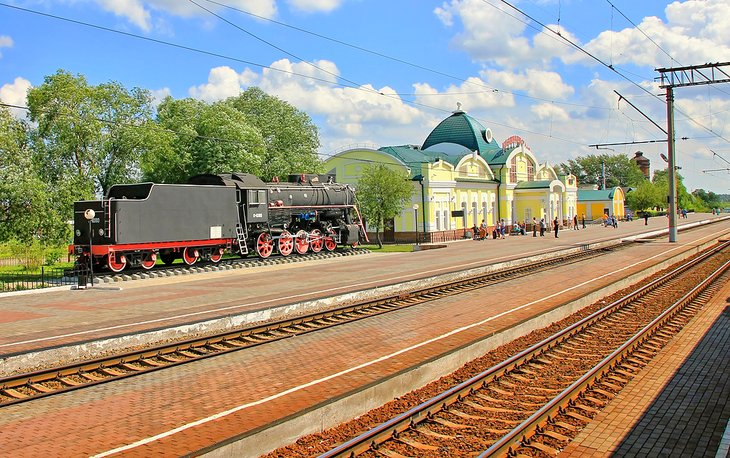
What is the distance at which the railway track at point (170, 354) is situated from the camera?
952 cm

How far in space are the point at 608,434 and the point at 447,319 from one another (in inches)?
285

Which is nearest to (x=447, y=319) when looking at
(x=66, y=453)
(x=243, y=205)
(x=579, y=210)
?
(x=66, y=453)

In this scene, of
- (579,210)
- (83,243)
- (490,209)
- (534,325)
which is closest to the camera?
(534,325)

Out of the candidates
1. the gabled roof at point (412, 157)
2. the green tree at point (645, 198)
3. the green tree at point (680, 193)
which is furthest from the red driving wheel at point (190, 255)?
the green tree at point (680, 193)

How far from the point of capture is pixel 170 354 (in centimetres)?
1164

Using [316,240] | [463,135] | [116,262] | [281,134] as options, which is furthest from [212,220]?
[463,135]

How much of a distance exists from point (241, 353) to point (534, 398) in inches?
215

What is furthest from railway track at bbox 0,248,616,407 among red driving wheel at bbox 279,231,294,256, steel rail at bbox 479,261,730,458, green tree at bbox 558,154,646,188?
green tree at bbox 558,154,646,188

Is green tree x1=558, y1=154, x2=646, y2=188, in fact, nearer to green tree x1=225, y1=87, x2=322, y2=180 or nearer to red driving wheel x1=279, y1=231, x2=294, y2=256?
green tree x1=225, y1=87, x2=322, y2=180

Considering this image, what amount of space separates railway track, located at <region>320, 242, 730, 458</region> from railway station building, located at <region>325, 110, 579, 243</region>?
106 ft

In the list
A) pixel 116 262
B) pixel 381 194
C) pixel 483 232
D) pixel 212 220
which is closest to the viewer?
pixel 116 262

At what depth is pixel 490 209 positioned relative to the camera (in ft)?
212

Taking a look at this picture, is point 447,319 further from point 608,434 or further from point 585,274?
point 585,274

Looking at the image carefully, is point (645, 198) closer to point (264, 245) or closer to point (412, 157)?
point (412, 157)
